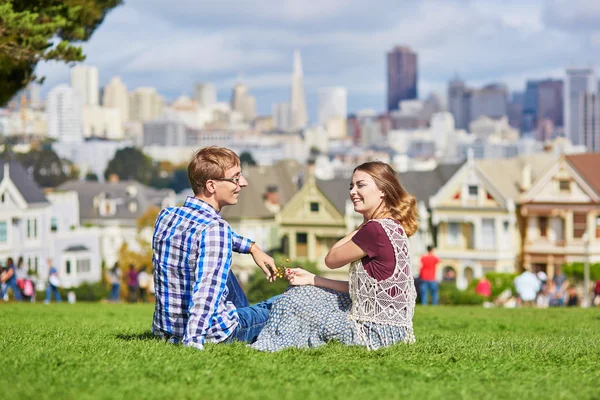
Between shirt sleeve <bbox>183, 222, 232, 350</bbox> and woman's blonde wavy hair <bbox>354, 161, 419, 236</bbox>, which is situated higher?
woman's blonde wavy hair <bbox>354, 161, 419, 236</bbox>

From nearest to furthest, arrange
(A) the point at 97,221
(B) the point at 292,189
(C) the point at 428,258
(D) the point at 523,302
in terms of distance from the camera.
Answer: (C) the point at 428,258
(D) the point at 523,302
(B) the point at 292,189
(A) the point at 97,221

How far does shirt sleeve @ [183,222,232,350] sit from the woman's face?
123 cm

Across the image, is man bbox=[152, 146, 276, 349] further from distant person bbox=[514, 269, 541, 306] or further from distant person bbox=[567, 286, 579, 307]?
distant person bbox=[567, 286, 579, 307]

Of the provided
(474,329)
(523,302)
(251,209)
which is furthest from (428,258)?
(251,209)

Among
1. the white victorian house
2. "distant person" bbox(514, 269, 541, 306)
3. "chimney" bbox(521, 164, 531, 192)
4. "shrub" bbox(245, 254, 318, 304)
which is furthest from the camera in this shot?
the white victorian house

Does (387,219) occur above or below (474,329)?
above

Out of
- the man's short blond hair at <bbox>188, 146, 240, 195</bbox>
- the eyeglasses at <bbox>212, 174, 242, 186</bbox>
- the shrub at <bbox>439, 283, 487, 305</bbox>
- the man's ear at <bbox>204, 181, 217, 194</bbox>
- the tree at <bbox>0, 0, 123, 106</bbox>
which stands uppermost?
the tree at <bbox>0, 0, 123, 106</bbox>

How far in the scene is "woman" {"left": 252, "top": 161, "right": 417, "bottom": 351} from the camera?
10.5 meters

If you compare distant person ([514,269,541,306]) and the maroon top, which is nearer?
the maroon top

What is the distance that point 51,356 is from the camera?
9.76m

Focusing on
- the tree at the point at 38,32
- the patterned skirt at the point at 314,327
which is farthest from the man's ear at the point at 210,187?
the tree at the point at 38,32

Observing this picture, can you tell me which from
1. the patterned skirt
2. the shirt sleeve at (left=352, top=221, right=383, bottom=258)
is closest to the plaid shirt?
the patterned skirt

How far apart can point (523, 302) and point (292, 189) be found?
181 ft

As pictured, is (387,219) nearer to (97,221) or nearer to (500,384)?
(500,384)
